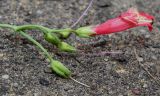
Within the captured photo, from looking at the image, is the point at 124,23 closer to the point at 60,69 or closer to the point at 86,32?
the point at 86,32

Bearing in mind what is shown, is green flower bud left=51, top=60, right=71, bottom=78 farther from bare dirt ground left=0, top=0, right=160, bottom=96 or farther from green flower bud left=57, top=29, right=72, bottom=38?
green flower bud left=57, top=29, right=72, bottom=38

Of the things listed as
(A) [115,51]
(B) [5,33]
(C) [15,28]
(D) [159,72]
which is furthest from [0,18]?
(D) [159,72]

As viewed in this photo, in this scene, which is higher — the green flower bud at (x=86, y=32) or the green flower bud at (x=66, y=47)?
the green flower bud at (x=86, y=32)

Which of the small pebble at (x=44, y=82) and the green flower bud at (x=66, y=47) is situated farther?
the green flower bud at (x=66, y=47)

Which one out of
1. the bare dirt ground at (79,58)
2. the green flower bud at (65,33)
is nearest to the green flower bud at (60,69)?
the bare dirt ground at (79,58)

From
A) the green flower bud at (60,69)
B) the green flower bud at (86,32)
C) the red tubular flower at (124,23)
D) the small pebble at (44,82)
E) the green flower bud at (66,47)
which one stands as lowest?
the small pebble at (44,82)

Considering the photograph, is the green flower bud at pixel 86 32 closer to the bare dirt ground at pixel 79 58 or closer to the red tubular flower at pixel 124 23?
the red tubular flower at pixel 124 23

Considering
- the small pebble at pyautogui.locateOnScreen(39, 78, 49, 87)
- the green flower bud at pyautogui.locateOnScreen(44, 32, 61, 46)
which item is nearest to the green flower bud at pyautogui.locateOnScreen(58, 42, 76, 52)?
the green flower bud at pyautogui.locateOnScreen(44, 32, 61, 46)
